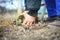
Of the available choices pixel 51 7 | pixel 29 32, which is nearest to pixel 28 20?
pixel 29 32

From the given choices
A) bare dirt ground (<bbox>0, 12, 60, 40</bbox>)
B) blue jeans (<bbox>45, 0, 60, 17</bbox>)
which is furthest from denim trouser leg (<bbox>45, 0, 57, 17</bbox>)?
bare dirt ground (<bbox>0, 12, 60, 40</bbox>)

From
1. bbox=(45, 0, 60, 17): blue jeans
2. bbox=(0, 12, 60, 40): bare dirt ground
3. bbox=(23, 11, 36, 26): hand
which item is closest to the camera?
bbox=(0, 12, 60, 40): bare dirt ground

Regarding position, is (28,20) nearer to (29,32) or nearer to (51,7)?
(29,32)

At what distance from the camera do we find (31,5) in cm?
237

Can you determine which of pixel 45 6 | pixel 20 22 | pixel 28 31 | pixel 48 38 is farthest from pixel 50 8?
pixel 48 38

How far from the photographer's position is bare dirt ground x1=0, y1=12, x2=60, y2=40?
2160 mm

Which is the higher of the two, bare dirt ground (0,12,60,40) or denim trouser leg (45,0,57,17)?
denim trouser leg (45,0,57,17)

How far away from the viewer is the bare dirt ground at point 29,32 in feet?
7.09

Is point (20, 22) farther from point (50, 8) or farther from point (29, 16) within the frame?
point (50, 8)

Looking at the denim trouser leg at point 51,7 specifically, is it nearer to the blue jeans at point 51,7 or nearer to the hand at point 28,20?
the blue jeans at point 51,7

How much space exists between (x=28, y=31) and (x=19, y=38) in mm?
249

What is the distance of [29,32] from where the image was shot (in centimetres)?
233

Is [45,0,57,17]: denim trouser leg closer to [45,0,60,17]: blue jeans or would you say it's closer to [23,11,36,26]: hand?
[45,0,60,17]: blue jeans

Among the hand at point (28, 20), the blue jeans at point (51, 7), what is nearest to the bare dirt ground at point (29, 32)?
the hand at point (28, 20)
